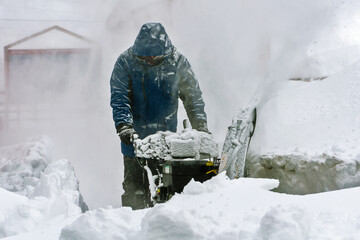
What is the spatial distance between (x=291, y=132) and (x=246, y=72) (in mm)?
3363

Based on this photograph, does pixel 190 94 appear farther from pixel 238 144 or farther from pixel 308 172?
pixel 308 172

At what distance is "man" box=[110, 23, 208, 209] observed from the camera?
225 inches

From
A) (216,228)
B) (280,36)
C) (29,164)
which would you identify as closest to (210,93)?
(280,36)

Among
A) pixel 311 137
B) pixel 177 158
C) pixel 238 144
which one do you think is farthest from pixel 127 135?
pixel 311 137

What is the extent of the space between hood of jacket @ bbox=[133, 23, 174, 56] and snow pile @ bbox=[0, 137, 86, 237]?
176cm

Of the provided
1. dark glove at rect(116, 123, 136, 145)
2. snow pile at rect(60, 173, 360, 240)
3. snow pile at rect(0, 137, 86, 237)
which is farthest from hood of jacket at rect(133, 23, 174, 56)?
snow pile at rect(60, 173, 360, 240)

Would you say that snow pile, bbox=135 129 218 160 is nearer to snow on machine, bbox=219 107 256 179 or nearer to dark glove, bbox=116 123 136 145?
dark glove, bbox=116 123 136 145

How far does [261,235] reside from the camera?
8.82ft

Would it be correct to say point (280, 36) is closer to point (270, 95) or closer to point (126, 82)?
point (270, 95)

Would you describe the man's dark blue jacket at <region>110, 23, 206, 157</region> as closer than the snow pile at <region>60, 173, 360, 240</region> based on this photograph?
No

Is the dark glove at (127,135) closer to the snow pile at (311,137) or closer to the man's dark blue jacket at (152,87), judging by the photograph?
the man's dark blue jacket at (152,87)

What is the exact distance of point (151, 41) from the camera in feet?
18.7

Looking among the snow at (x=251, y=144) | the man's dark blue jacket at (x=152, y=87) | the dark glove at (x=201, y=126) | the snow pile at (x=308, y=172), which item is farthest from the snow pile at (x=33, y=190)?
the snow pile at (x=308, y=172)

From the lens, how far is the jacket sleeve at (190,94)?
612 centimetres
